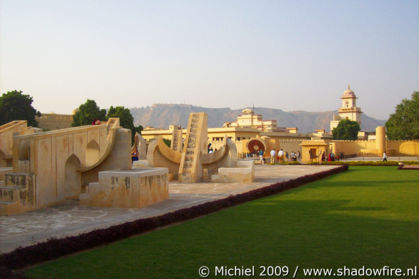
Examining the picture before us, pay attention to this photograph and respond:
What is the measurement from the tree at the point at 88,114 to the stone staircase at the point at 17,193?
37.1 metres

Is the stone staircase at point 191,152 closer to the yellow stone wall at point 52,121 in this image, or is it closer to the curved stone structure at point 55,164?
the curved stone structure at point 55,164

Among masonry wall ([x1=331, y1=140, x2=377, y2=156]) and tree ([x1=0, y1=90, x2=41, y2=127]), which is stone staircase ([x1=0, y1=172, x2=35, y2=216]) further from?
tree ([x1=0, y1=90, x2=41, y2=127])

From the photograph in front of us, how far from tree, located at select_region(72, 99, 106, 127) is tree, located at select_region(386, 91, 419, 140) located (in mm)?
32777

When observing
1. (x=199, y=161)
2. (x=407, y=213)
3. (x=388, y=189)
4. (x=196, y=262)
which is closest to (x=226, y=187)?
(x=199, y=161)

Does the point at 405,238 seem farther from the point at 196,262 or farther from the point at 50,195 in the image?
the point at 50,195

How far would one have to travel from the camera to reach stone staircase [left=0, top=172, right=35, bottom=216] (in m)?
8.01

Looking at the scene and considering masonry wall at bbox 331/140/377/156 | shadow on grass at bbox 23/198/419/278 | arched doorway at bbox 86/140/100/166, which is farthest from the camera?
masonry wall at bbox 331/140/377/156

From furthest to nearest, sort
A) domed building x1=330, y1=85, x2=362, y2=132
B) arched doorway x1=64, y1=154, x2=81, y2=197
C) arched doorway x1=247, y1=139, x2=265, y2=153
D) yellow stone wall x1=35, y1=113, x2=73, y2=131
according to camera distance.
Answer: domed building x1=330, y1=85, x2=362, y2=132, yellow stone wall x1=35, y1=113, x2=73, y2=131, arched doorway x1=247, y1=139, x2=265, y2=153, arched doorway x1=64, y1=154, x2=81, y2=197

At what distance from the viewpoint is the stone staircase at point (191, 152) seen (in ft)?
45.8

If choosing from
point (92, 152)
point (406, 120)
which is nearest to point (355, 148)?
point (406, 120)

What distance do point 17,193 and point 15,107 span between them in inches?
1506

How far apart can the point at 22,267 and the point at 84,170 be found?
5.75m

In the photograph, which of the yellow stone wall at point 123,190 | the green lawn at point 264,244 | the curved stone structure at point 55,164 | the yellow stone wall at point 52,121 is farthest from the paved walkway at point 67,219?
the yellow stone wall at point 52,121

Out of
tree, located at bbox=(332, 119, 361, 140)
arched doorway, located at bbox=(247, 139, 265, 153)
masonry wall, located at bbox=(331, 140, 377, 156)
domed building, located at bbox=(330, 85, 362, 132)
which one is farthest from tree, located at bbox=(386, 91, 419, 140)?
domed building, located at bbox=(330, 85, 362, 132)
